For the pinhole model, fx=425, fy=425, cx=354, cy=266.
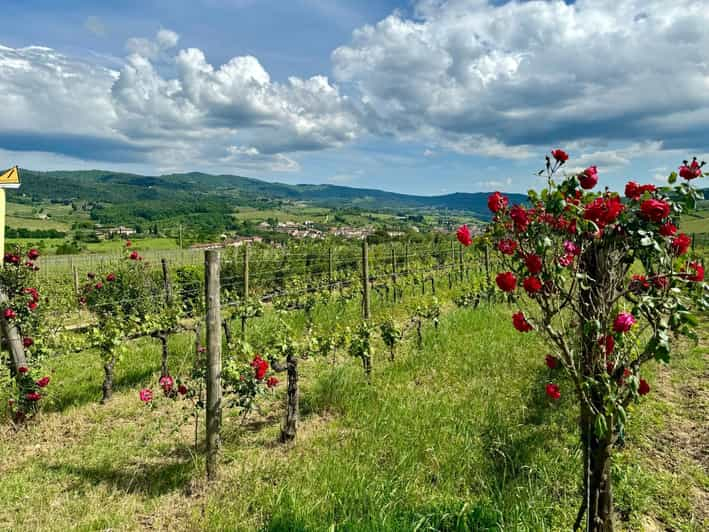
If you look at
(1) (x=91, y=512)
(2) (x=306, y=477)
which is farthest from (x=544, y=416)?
(1) (x=91, y=512)

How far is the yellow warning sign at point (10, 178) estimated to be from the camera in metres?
4.54

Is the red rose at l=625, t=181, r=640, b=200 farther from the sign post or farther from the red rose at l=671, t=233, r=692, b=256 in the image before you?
the sign post

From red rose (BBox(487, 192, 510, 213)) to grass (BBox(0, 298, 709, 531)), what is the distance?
2.05 metres

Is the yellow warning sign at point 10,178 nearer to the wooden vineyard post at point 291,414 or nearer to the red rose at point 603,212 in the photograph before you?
the wooden vineyard post at point 291,414

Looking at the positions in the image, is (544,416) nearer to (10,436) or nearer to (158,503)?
(158,503)

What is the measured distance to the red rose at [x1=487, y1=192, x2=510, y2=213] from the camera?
98.0 inches

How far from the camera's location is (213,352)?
148 inches

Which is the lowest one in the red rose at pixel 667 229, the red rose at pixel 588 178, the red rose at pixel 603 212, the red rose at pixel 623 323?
the red rose at pixel 623 323

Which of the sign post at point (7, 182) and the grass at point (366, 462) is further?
the sign post at point (7, 182)

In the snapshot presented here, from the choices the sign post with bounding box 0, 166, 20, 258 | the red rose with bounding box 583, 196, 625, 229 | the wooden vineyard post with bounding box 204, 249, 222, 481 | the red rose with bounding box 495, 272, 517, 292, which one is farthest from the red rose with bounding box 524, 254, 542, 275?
the sign post with bounding box 0, 166, 20, 258

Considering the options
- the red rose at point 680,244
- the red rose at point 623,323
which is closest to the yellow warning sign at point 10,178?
the red rose at point 623,323

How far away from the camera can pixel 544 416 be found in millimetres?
4582

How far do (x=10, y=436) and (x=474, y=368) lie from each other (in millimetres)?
5611

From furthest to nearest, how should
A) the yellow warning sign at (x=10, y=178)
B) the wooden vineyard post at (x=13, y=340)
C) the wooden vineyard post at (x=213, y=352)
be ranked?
the wooden vineyard post at (x=13, y=340), the yellow warning sign at (x=10, y=178), the wooden vineyard post at (x=213, y=352)
